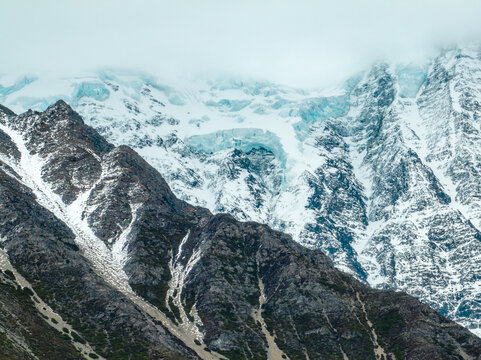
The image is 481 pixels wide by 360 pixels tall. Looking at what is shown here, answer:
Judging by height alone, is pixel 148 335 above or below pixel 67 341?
above

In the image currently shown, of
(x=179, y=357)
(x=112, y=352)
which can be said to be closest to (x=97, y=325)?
(x=112, y=352)

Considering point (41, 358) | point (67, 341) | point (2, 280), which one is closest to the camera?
point (41, 358)

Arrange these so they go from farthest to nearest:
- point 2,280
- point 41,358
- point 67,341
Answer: point 2,280 < point 67,341 < point 41,358

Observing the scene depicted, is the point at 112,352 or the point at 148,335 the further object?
the point at 148,335

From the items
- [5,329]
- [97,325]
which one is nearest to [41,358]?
[5,329]

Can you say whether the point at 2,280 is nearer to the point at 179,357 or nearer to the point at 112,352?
the point at 112,352

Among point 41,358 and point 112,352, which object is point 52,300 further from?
point 41,358

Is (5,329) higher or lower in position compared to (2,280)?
lower

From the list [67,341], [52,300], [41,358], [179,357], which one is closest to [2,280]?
[52,300]
